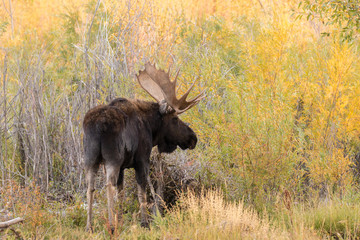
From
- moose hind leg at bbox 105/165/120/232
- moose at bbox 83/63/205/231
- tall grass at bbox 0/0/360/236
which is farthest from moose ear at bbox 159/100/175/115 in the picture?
moose hind leg at bbox 105/165/120/232

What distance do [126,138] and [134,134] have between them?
8.5 inches

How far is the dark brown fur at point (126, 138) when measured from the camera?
5.65 m

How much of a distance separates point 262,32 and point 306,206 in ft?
12.0

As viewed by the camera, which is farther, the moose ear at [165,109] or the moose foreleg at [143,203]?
the moose ear at [165,109]

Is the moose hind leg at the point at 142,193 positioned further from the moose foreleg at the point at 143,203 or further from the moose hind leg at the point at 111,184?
the moose hind leg at the point at 111,184

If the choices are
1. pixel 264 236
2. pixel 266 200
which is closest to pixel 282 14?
pixel 266 200

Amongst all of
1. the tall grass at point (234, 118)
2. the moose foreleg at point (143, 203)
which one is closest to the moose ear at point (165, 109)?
the tall grass at point (234, 118)

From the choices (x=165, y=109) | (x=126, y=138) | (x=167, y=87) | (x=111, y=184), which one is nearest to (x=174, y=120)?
(x=165, y=109)

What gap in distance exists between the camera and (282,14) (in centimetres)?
897

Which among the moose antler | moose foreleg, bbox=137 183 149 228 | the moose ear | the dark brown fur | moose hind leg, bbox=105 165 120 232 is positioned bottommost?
moose foreleg, bbox=137 183 149 228

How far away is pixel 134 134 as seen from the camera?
6094 millimetres

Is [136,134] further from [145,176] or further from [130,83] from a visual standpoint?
[130,83]

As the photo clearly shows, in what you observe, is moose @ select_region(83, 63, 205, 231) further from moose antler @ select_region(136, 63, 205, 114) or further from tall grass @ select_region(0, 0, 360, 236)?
tall grass @ select_region(0, 0, 360, 236)

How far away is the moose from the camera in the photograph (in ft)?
18.5
